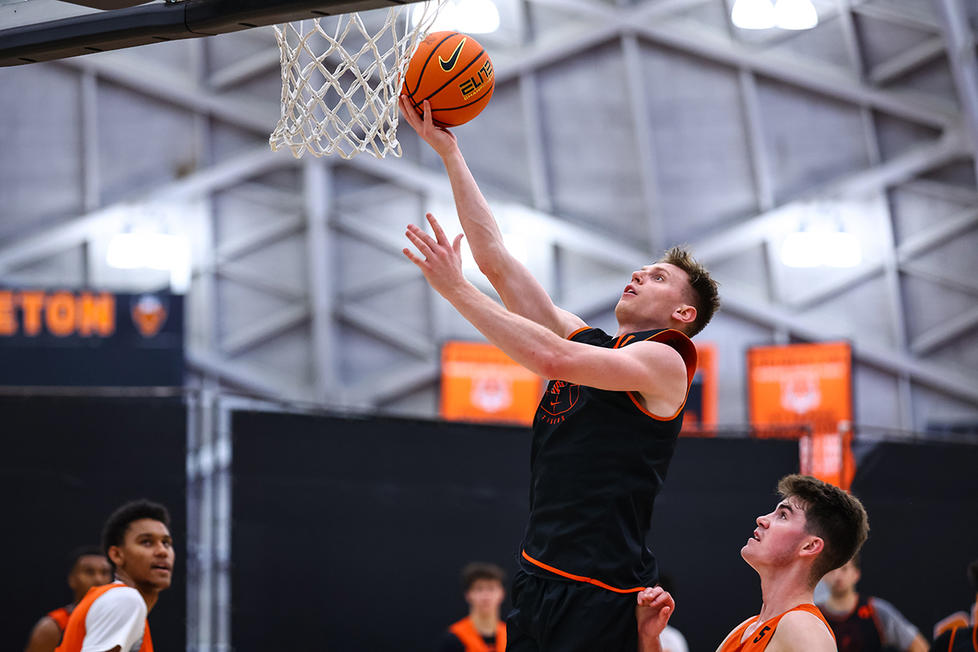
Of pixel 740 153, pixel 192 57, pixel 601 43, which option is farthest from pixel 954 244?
pixel 192 57

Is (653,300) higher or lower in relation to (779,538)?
higher

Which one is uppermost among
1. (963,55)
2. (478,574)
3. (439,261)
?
(963,55)

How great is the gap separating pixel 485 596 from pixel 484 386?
750 cm

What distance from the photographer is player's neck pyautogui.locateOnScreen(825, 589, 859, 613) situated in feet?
25.3

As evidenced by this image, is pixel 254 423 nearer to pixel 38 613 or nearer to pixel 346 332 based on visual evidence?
pixel 38 613

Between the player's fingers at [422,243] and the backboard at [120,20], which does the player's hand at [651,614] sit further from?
the backboard at [120,20]

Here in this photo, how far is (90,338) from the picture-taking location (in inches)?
471

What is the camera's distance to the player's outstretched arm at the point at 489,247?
3719 mm

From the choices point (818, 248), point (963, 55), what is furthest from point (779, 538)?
point (818, 248)

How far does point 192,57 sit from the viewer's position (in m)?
15.5

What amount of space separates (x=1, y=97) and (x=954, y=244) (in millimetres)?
12819

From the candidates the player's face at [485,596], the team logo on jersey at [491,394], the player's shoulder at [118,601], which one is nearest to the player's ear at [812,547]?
the player's shoulder at [118,601]

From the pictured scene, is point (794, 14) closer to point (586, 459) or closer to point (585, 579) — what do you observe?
point (586, 459)

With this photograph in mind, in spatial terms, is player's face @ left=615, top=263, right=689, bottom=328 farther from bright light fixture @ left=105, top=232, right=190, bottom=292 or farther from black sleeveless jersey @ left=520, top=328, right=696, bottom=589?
bright light fixture @ left=105, top=232, right=190, bottom=292
